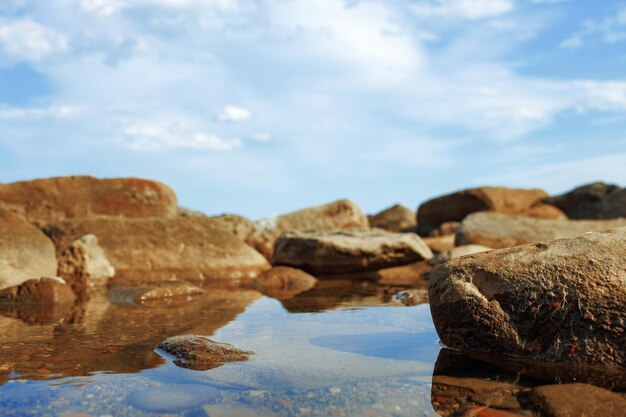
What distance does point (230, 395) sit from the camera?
3.09 metres

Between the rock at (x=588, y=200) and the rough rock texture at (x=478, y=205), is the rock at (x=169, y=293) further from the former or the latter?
the rock at (x=588, y=200)

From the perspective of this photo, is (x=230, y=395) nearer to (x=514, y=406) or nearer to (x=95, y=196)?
(x=514, y=406)

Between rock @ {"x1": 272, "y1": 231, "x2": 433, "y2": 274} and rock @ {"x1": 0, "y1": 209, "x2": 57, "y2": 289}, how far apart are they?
13.1ft

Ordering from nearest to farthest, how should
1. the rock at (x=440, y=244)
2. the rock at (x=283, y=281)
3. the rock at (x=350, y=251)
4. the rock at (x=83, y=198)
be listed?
the rock at (x=283, y=281)
the rock at (x=350, y=251)
the rock at (x=83, y=198)
the rock at (x=440, y=244)

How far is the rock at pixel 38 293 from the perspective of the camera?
7363 millimetres

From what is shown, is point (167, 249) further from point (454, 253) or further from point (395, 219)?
point (395, 219)

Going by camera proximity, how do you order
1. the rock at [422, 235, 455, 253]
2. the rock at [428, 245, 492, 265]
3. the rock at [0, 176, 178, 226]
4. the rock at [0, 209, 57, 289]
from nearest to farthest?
1. the rock at [0, 209, 57, 289]
2. the rock at [428, 245, 492, 265]
3. the rock at [0, 176, 178, 226]
4. the rock at [422, 235, 455, 253]

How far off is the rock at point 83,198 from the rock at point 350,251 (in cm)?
301

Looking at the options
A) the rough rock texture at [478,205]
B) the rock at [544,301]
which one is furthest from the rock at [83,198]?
the rough rock texture at [478,205]

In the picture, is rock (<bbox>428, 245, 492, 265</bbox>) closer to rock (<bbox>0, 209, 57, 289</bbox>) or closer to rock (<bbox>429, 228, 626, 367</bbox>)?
rock (<bbox>0, 209, 57, 289</bbox>)

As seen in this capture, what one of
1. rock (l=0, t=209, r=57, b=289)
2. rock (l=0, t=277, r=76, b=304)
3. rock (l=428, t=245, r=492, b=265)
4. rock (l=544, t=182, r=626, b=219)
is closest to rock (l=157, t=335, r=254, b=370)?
rock (l=0, t=277, r=76, b=304)

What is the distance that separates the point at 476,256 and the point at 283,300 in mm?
3718

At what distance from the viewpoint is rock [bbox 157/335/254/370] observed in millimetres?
3758

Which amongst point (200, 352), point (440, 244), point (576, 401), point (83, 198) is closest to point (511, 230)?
point (440, 244)
